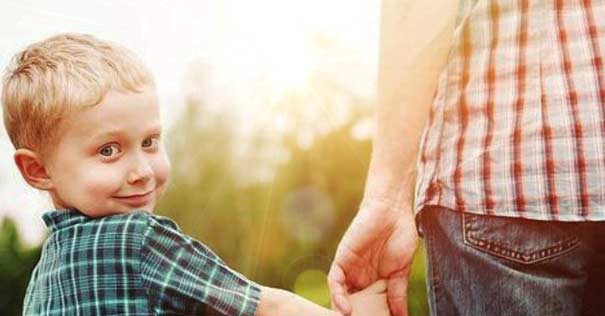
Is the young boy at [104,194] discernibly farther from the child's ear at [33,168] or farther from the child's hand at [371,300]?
the child's hand at [371,300]

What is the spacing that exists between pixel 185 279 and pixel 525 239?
37 cm

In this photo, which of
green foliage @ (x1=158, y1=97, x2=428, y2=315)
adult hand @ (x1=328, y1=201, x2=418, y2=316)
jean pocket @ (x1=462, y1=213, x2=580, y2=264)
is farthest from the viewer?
green foliage @ (x1=158, y1=97, x2=428, y2=315)

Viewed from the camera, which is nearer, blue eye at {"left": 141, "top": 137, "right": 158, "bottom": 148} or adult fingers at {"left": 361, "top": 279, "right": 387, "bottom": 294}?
blue eye at {"left": 141, "top": 137, "right": 158, "bottom": 148}

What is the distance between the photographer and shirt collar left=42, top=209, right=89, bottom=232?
100 centimetres

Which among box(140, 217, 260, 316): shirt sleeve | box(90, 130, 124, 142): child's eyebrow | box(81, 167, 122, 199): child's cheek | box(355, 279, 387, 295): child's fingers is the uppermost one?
box(90, 130, 124, 142): child's eyebrow

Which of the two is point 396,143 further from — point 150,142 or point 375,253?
point 150,142

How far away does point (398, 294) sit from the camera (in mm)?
1156

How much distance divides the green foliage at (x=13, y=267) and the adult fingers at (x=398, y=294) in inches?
20.5

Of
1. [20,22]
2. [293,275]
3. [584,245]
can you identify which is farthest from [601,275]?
[20,22]

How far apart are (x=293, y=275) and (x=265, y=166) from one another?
6.6 inches

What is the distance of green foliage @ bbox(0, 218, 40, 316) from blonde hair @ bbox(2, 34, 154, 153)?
26cm

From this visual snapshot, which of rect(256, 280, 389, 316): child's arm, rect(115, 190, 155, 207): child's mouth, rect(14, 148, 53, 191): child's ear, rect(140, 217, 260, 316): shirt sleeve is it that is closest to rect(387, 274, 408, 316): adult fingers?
rect(256, 280, 389, 316): child's arm

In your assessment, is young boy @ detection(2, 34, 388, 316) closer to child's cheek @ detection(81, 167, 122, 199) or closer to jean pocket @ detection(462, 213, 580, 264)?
child's cheek @ detection(81, 167, 122, 199)

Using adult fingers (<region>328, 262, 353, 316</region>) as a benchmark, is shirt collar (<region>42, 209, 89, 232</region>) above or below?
above
